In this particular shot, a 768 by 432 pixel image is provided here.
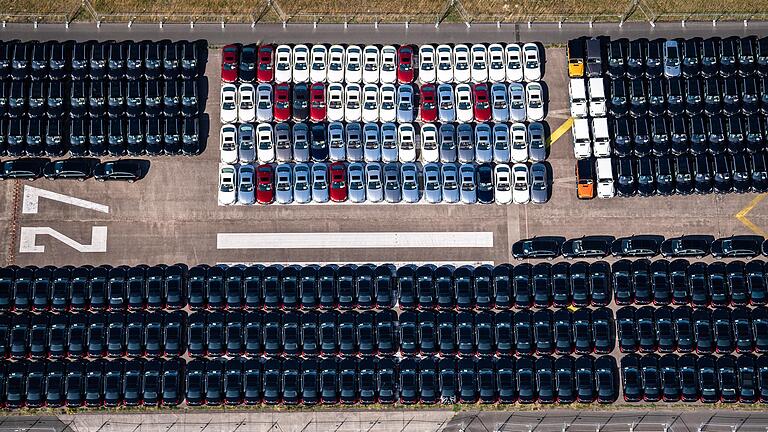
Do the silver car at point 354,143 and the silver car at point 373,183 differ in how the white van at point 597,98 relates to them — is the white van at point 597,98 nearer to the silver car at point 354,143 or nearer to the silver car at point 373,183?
the silver car at point 373,183

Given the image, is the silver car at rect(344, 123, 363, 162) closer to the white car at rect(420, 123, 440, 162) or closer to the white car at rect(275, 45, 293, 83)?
the white car at rect(420, 123, 440, 162)

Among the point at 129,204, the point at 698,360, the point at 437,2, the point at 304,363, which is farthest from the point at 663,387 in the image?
the point at 129,204

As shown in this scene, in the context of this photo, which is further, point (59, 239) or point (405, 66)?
point (405, 66)

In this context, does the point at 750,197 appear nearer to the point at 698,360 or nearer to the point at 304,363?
the point at 698,360

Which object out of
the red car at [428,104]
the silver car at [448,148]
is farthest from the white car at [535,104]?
the red car at [428,104]

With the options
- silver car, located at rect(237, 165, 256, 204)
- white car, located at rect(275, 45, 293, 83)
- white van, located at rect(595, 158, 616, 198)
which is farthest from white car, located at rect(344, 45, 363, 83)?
white van, located at rect(595, 158, 616, 198)

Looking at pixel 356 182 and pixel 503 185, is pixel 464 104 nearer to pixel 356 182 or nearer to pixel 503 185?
pixel 503 185

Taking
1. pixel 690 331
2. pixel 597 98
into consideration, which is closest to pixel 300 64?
pixel 597 98
